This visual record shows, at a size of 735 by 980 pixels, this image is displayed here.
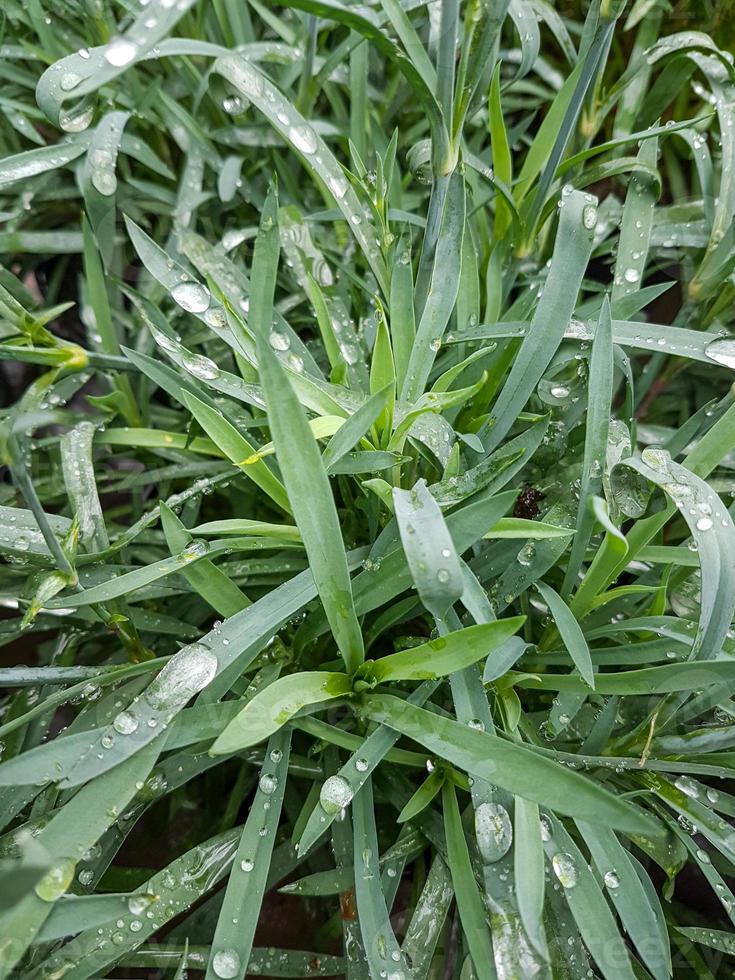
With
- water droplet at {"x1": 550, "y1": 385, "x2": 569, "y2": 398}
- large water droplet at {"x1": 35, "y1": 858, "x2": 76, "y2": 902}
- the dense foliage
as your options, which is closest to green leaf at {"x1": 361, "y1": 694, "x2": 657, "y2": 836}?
the dense foliage

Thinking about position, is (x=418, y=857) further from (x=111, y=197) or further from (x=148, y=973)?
(x=111, y=197)

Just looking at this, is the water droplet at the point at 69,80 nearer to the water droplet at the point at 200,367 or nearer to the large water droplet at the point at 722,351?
the water droplet at the point at 200,367

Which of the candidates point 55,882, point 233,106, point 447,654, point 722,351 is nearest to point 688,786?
point 447,654

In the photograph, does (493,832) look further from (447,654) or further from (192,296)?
(192,296)

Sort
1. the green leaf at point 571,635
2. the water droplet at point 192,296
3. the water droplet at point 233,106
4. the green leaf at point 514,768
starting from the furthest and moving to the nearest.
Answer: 1. the water droplet at point 233,106
2. the water droplet at point 192,296
3. the green leaf at point 571,635
4. the green leaf at point 514,768

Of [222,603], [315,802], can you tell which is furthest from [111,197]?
[315,802]

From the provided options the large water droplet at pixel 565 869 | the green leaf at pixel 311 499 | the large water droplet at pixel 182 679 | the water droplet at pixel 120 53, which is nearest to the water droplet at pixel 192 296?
the green leaf at pixel 311 499
